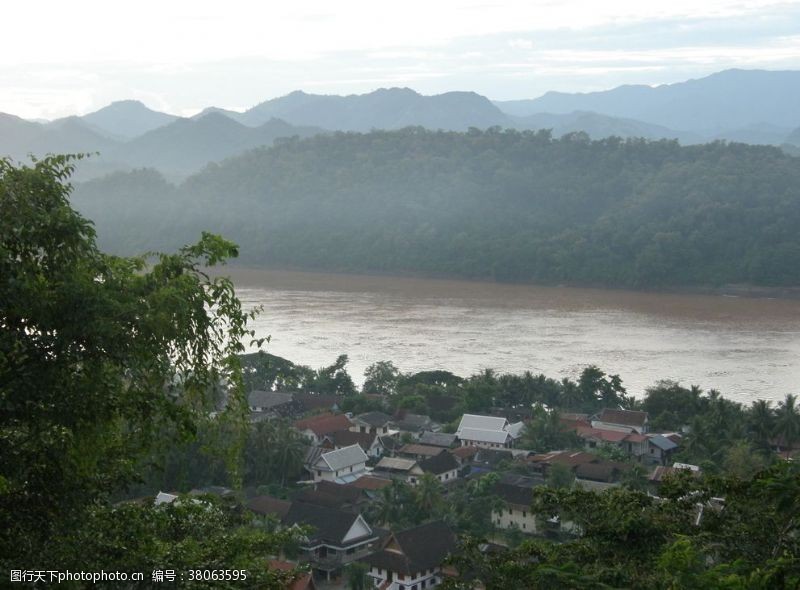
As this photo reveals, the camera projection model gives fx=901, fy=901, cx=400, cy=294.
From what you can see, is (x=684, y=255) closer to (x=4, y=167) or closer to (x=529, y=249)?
(x=529, y=249)

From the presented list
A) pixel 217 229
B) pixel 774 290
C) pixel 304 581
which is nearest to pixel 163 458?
pixel 304 581

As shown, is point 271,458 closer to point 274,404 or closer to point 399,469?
point 399,469

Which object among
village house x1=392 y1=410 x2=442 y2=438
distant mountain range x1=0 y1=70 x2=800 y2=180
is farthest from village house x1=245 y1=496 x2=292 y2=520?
distant mountain range x1=0 y1=70 x2=800 y2=180

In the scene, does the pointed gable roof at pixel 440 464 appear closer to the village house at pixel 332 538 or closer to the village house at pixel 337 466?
the village house at pixel 337 466

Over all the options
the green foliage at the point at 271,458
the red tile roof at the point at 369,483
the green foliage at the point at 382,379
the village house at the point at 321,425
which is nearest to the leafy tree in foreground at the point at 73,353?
the red tile roof at the point at 369,483

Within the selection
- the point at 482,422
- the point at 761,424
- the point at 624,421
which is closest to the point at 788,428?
the point at 761,424
